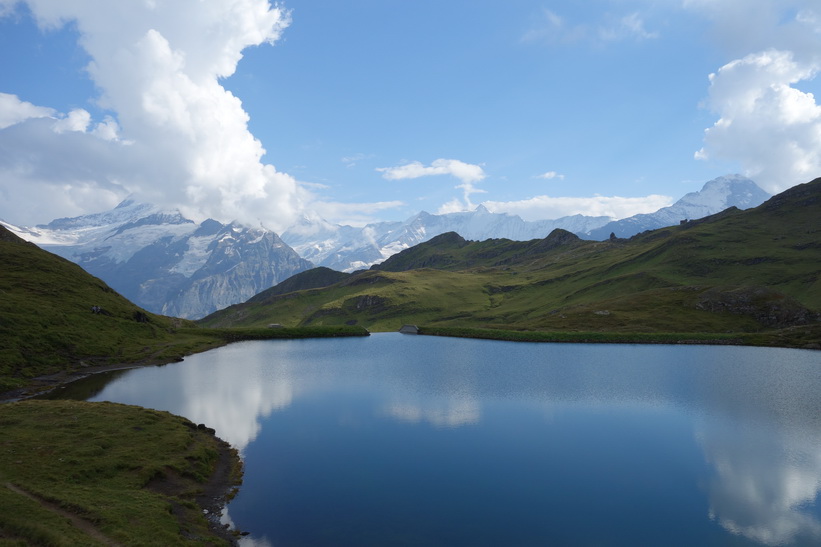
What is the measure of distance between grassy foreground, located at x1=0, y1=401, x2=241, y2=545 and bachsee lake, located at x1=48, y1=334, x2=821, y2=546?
11.9ft

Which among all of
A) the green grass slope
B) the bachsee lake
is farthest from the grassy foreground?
the green grass slope

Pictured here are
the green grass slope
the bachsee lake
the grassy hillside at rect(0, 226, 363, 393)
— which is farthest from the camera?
the grassy hillside at rect(0, 226, 363, 393)

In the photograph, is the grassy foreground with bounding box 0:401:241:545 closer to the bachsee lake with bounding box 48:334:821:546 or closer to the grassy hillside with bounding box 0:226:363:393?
the bachsee lake with bounding box 48:334:821:546

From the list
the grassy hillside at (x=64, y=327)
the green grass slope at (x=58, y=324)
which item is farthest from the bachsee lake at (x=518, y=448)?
the green grass slope at (x=58, y=324)

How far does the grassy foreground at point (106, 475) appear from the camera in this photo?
27.2m

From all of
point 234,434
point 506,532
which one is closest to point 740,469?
point 506,532

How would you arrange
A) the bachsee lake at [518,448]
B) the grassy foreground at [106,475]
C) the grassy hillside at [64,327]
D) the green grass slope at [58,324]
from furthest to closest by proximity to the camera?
1. the grassy hillside at [64,327]
2. the green grass slope at [58,324]
3. the bachsee lake at [518,448]
4. the grassy foreground at [106,475]

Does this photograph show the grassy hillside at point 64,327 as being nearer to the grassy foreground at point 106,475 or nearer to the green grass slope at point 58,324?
the green grass slope at point 58,324

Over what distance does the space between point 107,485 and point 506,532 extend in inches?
1223

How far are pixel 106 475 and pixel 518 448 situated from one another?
38324mm

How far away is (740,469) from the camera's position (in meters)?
41.3

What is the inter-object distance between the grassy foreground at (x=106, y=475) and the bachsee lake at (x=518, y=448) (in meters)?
3.64

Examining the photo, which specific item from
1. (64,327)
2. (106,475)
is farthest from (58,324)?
(106,475)

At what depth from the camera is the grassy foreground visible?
27.2 meters
